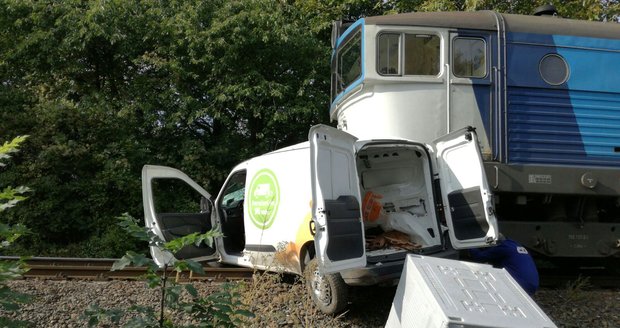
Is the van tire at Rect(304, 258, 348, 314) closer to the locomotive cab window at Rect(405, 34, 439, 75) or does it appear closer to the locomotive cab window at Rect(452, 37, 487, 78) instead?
the locomotive cab window at Rect(405, 34, 439, 75)

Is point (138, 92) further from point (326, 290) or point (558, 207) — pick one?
point (558, 207)

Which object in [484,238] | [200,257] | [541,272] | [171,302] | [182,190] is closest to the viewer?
[171,302]

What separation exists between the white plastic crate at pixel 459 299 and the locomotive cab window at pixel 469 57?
3382mm

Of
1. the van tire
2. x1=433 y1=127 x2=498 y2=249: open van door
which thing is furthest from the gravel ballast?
x1=433 y1=127 x2=498 y2=249: open van door

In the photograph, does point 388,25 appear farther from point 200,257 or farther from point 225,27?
point 225,27

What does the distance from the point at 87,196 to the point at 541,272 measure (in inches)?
362

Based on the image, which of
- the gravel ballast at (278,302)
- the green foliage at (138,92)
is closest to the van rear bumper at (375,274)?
the gravel ballast at (278,302)

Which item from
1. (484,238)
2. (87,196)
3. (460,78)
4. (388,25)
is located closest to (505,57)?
(460,78)

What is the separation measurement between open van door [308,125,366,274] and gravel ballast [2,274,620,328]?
2.04ft

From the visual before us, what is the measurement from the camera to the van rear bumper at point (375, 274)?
506 cm

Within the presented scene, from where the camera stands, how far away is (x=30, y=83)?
43.0ft

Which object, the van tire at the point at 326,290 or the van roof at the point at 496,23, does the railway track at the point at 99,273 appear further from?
the van roof at the point at 496,23

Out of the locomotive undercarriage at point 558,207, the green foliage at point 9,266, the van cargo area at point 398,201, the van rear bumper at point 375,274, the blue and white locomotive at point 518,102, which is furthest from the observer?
the blue and white locomotive at point 518,102

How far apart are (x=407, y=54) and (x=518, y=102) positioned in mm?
1574
